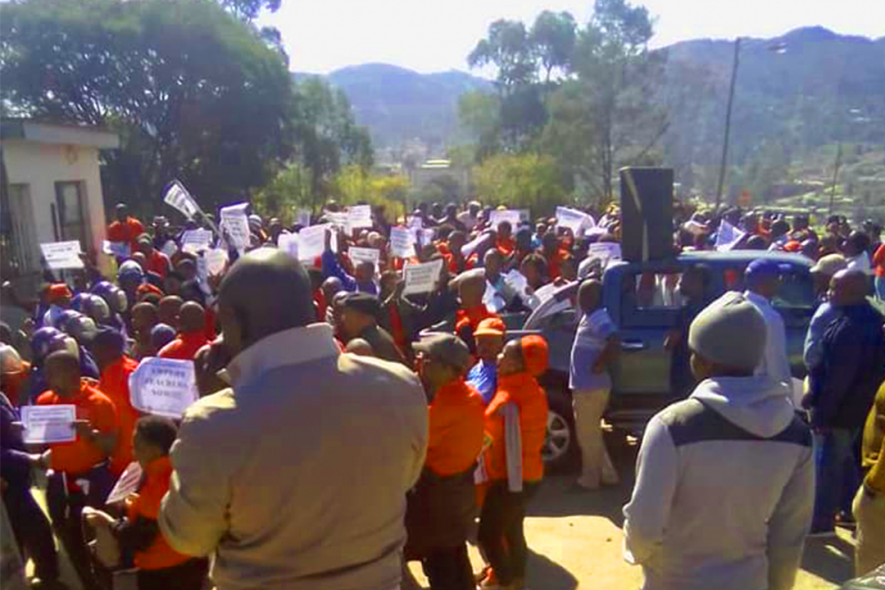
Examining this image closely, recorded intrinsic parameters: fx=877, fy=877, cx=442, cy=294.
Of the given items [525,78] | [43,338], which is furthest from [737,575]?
[525,78]

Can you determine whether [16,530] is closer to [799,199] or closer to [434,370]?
[434,370]

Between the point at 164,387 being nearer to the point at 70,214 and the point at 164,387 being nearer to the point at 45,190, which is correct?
the point at 45,190

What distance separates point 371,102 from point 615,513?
191114mm

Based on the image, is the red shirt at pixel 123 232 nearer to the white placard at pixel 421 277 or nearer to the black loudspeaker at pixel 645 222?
the white placard at pixel 421 277

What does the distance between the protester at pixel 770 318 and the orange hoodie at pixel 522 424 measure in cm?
129

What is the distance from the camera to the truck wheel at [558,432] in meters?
7.19

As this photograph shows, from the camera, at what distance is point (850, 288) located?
17.0ft

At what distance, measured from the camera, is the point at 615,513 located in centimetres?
646

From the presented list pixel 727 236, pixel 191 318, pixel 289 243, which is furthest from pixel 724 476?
pixel 727 236

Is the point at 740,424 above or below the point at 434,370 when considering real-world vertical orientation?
above

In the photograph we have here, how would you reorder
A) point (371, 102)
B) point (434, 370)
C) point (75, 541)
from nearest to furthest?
point (434, 370)
point (75, 541)
point (371, 102)

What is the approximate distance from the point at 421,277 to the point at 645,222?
208cm

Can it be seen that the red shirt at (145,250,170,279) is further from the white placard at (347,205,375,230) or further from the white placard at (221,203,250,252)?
the white placard at (347,205,375,230)

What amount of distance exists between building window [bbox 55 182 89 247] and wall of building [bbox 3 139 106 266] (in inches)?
3.4
